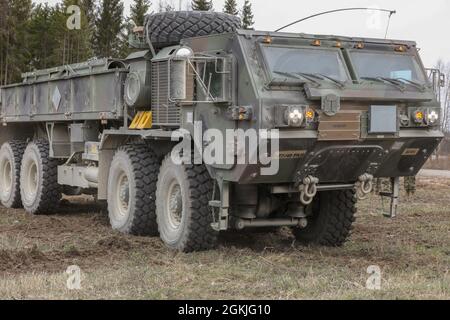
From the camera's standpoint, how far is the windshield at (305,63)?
781cm

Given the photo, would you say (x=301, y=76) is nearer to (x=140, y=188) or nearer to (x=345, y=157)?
(x=345, y=157)

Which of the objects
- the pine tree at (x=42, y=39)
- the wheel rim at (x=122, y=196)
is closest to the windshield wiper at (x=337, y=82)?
→ the wheel rim at (x=122, y=196)

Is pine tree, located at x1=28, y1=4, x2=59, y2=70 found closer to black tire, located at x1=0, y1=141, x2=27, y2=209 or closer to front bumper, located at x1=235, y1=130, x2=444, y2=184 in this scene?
black tire, located at x1=0, y1=141, x2=27, y2=209

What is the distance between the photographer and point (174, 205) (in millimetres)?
8906

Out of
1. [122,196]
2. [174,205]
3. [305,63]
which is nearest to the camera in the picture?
[305,63]

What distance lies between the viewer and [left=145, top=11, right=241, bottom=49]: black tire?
9516 millimetres

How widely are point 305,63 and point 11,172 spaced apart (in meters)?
7.72

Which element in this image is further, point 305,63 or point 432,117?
point 432,117

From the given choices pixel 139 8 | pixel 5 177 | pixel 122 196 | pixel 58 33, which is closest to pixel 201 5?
pixel 139 8

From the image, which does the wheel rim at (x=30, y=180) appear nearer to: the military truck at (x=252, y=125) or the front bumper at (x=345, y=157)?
the military truck at (x=252, y=125)

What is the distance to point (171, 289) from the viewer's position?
6398 mm

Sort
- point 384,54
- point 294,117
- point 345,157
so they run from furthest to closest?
1. point 384,54
2. point 345,157
3. point 294,117

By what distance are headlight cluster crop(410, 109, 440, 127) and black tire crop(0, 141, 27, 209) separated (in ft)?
25.9

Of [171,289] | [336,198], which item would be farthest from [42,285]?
[336,198]
